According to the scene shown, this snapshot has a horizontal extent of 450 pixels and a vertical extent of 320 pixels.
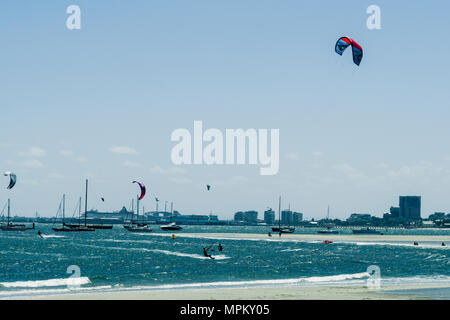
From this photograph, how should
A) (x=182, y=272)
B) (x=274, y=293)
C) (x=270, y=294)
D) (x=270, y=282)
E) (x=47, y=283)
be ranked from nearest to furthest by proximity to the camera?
1. (x=270, y=294)
2. (x=274, y=293)
3. (x=47, y=283)
4. (x=270, y=282)
5. (x=182, y=272)

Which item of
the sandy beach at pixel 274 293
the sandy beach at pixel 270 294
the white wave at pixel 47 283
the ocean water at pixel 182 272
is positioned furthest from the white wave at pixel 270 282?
the white wave at pixel 47 283

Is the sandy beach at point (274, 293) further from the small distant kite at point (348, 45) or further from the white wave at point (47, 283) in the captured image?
the small distant kite at point (348, 45)

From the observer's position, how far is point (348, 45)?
1593 inches

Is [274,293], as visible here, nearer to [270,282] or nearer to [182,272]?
[270,282]

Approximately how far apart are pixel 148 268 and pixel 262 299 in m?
28.1

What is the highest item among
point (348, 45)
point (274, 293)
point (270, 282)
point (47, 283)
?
point (348, 45)

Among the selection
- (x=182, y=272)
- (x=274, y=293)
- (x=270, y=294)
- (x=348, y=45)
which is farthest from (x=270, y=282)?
(x=348, y=45)

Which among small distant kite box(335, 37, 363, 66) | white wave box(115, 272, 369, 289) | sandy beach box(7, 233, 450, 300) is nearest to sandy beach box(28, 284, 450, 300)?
sandy beach box(7, 233, 450, 300)

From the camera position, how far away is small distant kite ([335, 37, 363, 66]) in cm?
3723

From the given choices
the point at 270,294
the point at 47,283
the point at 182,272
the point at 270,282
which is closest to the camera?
the point at 270,294

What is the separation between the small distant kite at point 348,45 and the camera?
37231 mm
